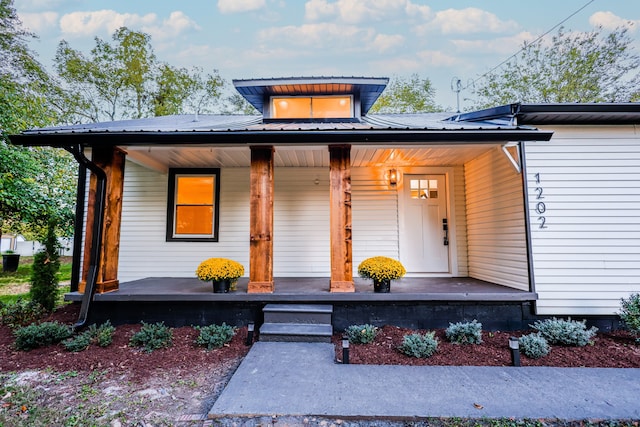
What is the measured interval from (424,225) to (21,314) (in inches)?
276

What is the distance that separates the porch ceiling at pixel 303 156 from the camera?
4.55 m

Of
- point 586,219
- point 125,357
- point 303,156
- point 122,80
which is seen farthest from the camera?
point 122,80

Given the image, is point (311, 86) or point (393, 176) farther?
point (393, 176)

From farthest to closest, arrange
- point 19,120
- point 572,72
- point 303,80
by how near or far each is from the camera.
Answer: point 572,72, point 19,120, point 303,80

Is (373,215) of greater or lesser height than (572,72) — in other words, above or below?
below

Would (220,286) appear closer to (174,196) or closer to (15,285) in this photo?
(174,196)

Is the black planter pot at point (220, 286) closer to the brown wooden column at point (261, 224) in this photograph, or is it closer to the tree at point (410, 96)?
the brown wooden column at point (261, 224)

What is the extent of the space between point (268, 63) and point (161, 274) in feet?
56.5

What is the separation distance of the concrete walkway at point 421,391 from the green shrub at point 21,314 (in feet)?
13.2

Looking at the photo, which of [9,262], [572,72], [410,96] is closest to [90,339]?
[9,262]

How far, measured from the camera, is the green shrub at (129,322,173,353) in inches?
137

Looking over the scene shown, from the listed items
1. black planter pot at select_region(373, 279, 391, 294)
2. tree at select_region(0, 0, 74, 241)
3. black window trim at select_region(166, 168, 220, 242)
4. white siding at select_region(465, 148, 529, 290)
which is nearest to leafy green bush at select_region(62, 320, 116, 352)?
black window trim at select_region(166, 168, 220, 242)

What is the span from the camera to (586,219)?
13.8ft

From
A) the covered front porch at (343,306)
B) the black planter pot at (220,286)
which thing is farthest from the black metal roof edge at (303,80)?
the covered front porch at (343,306)
